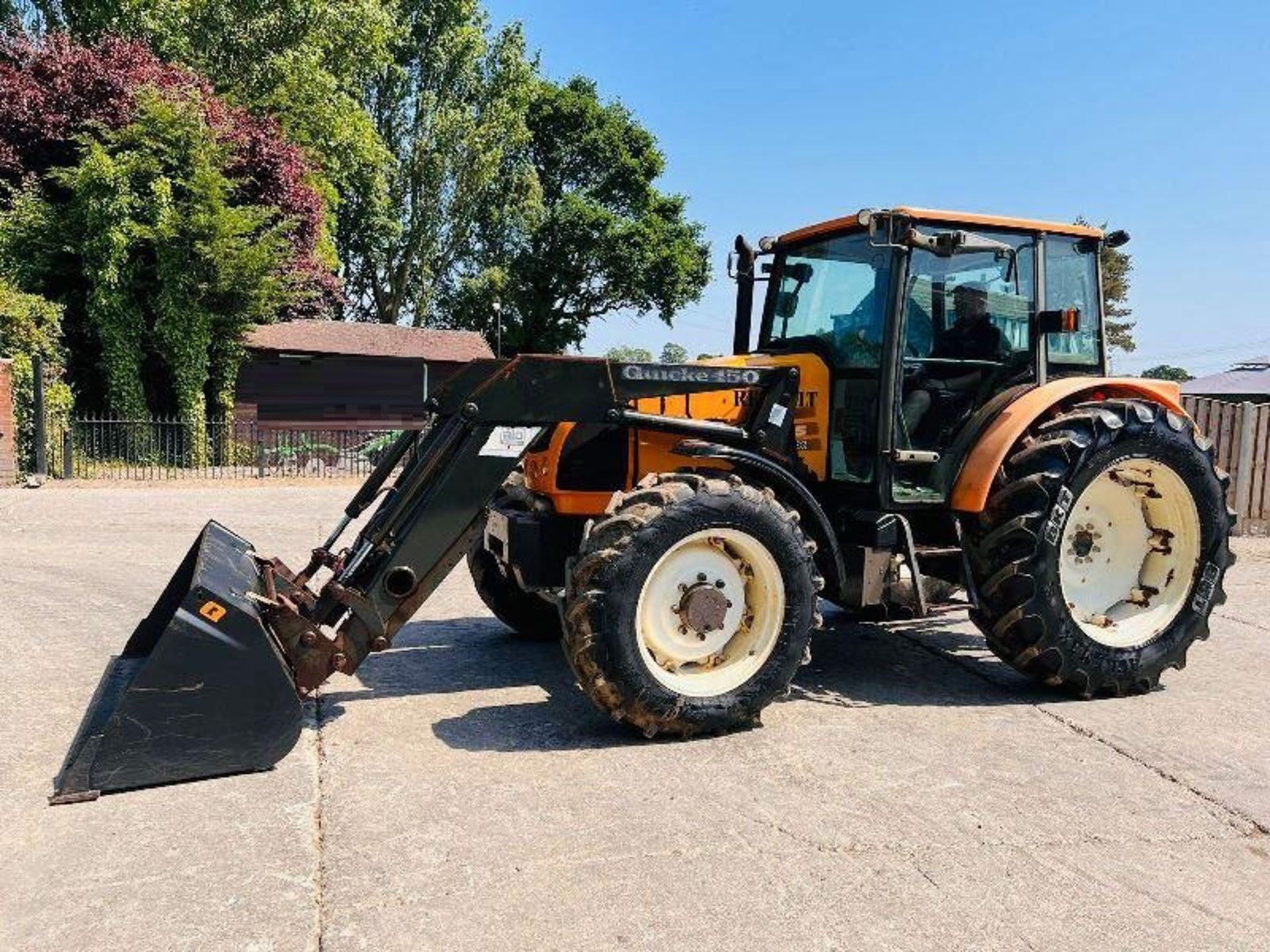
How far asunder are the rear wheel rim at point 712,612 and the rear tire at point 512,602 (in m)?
1.60

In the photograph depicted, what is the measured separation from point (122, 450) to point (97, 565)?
1066 centimetres

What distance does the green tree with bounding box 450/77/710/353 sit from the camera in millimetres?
37594

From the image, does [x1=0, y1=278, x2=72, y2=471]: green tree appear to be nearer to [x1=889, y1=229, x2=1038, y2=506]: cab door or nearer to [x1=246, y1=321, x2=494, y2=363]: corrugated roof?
[x1=246, y1=321, x2=494, y2=363]: corrugated roof

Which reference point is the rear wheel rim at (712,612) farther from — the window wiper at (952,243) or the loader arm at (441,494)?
the window wiper at (952,243)

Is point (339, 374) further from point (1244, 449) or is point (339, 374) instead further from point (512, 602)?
point (512, 602)

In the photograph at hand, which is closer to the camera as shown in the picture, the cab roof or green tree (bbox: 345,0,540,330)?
the cab roof

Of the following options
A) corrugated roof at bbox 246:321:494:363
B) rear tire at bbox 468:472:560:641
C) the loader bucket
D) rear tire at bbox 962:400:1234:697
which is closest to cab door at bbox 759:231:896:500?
rear tire at bbox 962:400:1234:697

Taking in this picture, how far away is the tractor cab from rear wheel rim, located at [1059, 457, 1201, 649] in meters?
0.73

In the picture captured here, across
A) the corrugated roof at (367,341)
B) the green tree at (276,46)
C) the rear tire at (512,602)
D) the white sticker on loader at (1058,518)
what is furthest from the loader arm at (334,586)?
the green tree at (276,46)

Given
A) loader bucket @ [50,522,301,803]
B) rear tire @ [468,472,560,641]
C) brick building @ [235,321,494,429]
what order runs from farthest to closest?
1. brick building @ [235,321,494,429]
2. rear tire @ [468,472,560,641]
3. loader bucket @ [50,522,301,803]

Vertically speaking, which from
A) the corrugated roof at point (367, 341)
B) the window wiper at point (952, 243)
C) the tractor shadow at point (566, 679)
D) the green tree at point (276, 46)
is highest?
the green tree at point (276, 46)

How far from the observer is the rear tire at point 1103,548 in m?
4.82

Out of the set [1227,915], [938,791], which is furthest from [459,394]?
[1227,915]

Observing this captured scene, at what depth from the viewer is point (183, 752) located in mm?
3654
